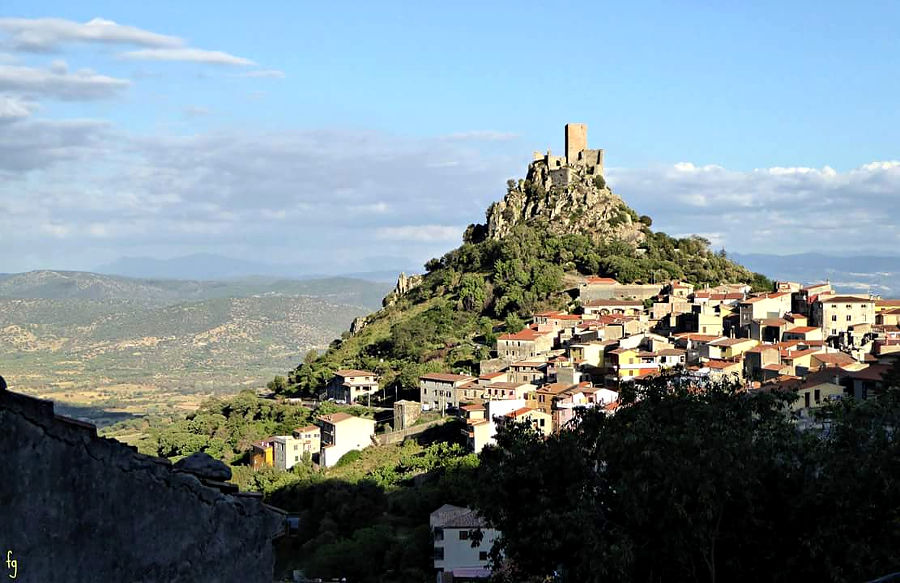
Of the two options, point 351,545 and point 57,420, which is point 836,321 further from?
point 57,420

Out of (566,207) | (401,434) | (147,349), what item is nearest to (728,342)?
(401,434)

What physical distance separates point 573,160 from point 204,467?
82.8 metres

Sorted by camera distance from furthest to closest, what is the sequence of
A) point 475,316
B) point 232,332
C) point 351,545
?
point 232,332 → point 475,316 → point 351,545

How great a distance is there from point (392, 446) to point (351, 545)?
17208 millimetres

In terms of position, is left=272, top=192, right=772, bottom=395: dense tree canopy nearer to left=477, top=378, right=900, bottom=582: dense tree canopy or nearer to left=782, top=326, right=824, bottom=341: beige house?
left=782, top=326, right=824, bottom=341: beige house

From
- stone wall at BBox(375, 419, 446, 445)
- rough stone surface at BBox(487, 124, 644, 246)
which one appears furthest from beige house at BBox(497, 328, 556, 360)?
rough stone surface at BBox(487, 124, 644, 246)

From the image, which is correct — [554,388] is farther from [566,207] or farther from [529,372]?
[566,207]

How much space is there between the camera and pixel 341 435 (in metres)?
51.2

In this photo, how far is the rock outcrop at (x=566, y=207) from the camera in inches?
3196

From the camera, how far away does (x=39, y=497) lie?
21.0 feet

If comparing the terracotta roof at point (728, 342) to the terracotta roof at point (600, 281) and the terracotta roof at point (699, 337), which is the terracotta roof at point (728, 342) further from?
the terracotta roof at point (600, 281)

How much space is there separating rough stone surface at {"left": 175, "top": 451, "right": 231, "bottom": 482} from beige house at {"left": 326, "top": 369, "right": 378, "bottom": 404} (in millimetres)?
53216

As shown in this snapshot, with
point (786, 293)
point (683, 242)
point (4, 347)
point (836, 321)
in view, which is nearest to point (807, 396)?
point (836, 321)

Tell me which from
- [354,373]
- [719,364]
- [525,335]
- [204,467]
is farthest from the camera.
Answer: [354,373]
